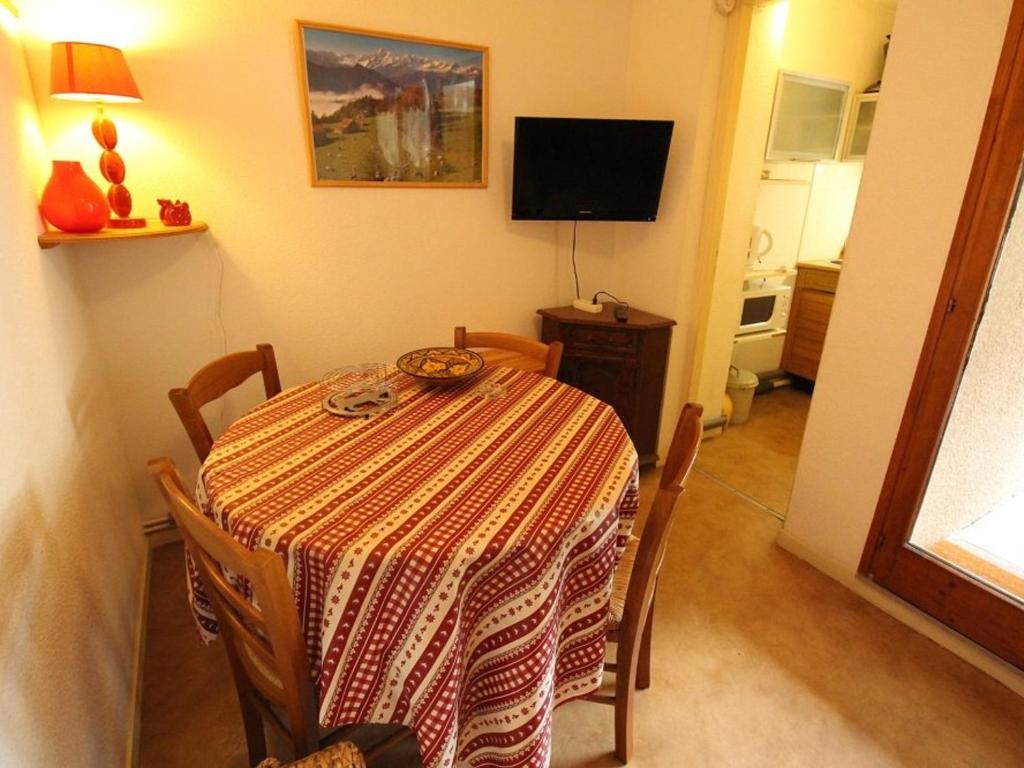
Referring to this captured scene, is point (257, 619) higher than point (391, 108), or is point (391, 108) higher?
point (391, 108)

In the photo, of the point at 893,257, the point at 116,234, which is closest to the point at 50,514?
the point at 116,234

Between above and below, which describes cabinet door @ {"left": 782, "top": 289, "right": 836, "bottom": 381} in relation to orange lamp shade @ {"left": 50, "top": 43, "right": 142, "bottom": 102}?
below

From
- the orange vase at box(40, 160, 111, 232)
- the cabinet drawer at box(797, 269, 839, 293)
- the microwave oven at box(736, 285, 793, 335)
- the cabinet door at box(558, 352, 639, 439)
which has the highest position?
the orange vase at box(40, 160, 111, 232)

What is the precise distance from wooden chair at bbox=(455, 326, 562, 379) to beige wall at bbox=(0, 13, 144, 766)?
122 cm

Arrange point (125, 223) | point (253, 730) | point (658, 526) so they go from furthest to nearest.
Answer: point (125, 223), point (253, 730), point (658, 526)

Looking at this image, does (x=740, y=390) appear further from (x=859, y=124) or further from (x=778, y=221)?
(x=859, y=124)

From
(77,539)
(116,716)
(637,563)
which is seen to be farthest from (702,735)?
(77,539)

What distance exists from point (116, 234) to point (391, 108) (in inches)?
44.5

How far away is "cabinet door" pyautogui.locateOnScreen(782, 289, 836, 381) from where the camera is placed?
3.54 m

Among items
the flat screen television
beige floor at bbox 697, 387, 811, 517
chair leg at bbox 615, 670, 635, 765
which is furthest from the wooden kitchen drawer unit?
chair leg at bbox 615, 670, 635, 765

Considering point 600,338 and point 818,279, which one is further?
point 818,279

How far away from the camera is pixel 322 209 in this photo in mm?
2135

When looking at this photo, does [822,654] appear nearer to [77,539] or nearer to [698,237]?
[698,237]

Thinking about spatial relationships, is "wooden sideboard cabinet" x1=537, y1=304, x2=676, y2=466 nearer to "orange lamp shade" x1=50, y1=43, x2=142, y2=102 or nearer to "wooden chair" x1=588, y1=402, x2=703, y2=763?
"wooden chair" x1=588, y1=402, x2=703, y2=763
